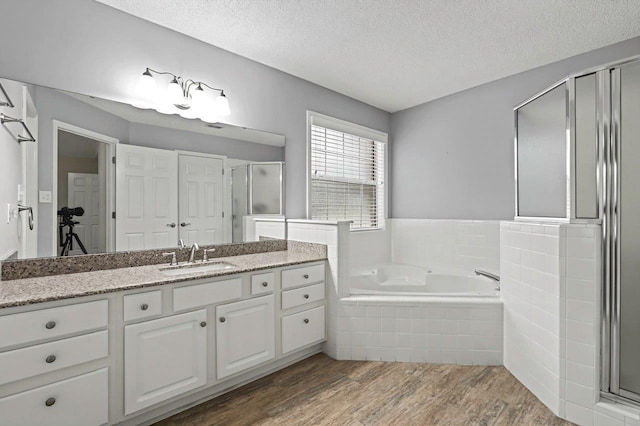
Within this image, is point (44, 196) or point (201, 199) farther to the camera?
point (201, 199)

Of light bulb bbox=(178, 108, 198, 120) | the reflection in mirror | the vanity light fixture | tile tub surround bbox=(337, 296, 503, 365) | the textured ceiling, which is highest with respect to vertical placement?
the textured ceiling

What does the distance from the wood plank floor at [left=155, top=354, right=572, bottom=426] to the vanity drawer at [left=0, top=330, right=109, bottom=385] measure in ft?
2.00

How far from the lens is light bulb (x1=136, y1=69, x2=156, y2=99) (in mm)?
2146

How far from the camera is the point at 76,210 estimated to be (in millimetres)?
1925

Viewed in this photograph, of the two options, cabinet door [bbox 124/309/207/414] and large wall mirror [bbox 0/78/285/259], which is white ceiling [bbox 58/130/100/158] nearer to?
large wall mirror [bbox 0/78/285/259]

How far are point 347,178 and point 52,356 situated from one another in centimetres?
305

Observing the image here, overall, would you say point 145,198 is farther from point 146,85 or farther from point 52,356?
point 52,356

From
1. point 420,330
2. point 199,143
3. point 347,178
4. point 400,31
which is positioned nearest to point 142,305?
point 199,143

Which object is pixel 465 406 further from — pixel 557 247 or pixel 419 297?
pixel 557 247

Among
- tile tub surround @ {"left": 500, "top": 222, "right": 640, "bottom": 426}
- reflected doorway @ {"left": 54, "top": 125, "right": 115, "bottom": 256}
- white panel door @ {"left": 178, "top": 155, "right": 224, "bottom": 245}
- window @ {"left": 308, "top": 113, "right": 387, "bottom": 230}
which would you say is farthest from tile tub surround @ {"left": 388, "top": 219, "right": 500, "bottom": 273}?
reflected doorway @ {"left": 54, "top": 125, "right": 115, "bottom": 256}

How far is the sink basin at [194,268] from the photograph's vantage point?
2092mm

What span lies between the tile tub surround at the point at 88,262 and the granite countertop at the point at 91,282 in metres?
0.04

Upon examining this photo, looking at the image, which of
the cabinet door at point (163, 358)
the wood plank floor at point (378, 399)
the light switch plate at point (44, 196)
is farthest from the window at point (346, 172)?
the light switch plate at point (44, 196)

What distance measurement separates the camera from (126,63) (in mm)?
2139
